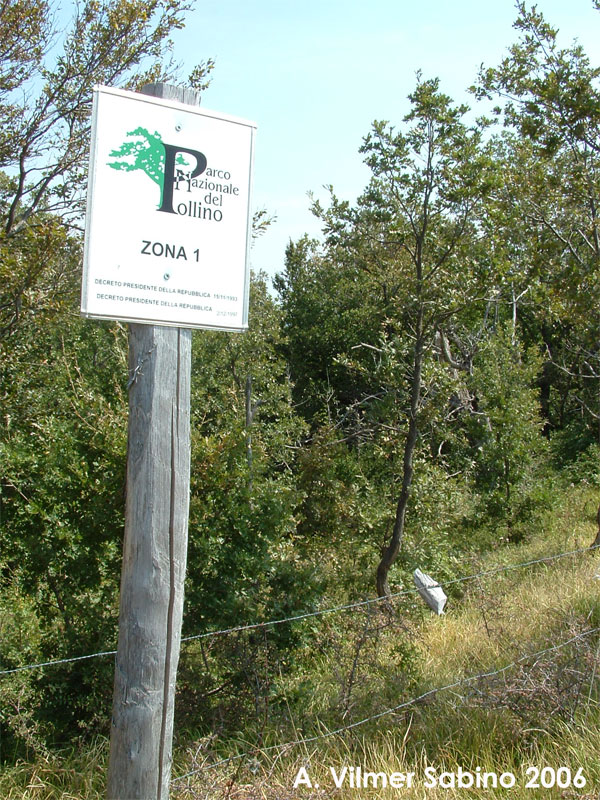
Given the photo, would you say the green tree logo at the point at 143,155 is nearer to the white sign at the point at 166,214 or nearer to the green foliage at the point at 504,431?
the white sign at the point at 166,214

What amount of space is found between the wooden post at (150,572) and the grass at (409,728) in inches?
31.1

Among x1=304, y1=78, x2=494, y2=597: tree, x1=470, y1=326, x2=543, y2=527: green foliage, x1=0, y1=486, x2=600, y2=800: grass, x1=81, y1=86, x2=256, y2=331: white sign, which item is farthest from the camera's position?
x1=470, y1=326, x2=543, y2=527: green foliage

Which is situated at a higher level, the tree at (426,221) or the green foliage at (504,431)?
the tree at (426,221)

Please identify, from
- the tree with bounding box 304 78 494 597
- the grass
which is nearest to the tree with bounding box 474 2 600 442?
the tree with bounding box 304 78 494 597

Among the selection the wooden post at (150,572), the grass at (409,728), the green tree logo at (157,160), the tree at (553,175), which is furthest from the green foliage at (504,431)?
the green tree logo at (157,160)

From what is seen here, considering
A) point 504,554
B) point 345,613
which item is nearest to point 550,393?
point 504,554

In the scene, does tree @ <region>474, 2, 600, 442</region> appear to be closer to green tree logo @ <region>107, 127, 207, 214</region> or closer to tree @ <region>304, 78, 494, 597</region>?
tree @ <region>304, 78, 494, 597</region>

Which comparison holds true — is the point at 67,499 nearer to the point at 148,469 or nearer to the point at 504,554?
the point at 148,469

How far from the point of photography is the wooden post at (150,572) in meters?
2.58

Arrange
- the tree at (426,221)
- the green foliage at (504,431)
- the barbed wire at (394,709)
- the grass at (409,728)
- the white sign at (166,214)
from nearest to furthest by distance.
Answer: the white sign at (166,214)
the grass at (409,728)
the barbed wire at (394,709)
the tree at (426,221)
the green foliage at (504,431)

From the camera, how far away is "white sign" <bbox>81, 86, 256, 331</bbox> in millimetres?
2512

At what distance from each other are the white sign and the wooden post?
0.12 meters

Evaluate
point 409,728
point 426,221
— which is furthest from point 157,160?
point 426,221

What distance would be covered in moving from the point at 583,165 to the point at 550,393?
52.6ft
